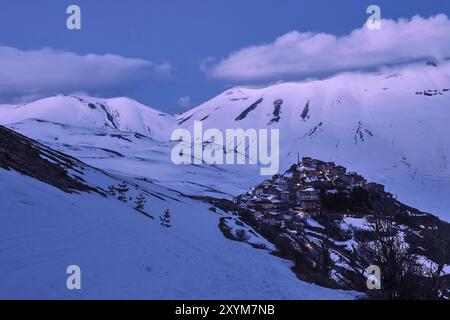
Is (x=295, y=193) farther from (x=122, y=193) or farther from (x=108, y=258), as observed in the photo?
(x=108, y=258)

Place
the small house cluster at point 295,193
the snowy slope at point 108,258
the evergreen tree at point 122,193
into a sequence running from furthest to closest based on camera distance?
the small house cluster at point 295,193
the evergreen tree at point 122,193
the snowy slope at point 108,258

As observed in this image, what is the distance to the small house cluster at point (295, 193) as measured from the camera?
95.4m

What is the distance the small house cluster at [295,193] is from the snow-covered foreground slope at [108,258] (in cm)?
4950

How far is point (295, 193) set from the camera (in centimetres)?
11725

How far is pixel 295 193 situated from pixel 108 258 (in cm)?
10136

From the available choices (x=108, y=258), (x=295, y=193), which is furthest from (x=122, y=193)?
(x=295, y=193)

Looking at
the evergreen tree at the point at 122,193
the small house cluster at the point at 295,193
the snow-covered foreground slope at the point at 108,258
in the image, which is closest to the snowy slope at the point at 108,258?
the snow-covered foreground slope at the point at 108,258

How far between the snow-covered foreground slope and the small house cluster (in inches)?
1949

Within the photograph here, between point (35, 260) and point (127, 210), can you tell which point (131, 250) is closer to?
point (35, 260)

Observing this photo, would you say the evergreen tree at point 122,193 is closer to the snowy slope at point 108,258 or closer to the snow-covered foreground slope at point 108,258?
the snowy slope at point 108,258

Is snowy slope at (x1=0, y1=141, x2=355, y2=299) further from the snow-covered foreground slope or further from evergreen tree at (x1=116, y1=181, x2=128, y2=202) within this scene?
evergreen tree at (x1=116, y1=181, x2=128, y2=202)

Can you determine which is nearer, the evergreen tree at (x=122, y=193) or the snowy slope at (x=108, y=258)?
the snowy slope at (x=108, y=258)

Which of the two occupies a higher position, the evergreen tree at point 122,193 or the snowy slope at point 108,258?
the evergreen tree at point 122,193

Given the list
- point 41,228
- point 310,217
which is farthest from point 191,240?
point 310,217
